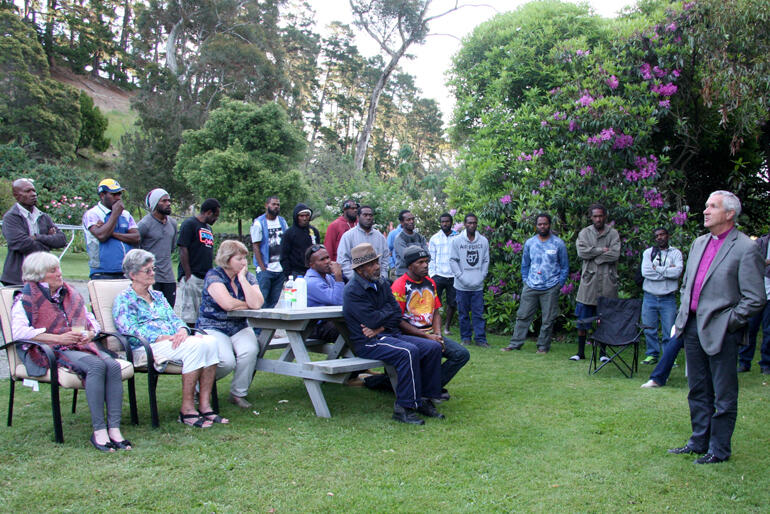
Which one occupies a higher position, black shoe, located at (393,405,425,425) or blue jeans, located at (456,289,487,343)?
blue jeans, located at (456,289,487,343)

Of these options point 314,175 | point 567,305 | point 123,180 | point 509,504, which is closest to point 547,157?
point 567,305

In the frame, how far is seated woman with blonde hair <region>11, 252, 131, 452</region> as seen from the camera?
4.18m

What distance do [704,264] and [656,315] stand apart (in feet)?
12.1

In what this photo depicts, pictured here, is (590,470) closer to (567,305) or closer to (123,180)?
(567,305)

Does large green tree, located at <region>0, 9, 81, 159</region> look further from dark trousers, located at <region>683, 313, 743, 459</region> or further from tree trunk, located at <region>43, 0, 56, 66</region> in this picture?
dark trousers, located at <region>683, 313, 743, 459</region>

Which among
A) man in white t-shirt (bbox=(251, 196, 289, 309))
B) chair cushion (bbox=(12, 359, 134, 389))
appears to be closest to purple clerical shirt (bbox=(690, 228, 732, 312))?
chair cushion (bbox=(12, 359, 134, 389))

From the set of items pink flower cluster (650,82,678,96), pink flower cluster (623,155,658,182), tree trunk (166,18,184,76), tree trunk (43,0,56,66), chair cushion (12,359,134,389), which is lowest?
chair cushion (12,359,134,389)

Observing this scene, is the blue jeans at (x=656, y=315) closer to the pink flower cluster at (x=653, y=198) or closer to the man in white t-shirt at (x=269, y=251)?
the pink flower cluster at (x=653, y=198)

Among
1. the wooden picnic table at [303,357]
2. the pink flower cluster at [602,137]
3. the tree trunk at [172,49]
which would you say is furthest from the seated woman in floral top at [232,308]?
the tree trunk at [172,49]

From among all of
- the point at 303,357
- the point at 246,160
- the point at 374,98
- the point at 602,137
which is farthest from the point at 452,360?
the point at 374,98

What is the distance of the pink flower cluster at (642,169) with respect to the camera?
29.8ft

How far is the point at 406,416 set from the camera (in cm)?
492

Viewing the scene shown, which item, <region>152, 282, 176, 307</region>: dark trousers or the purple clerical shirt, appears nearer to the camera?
the purple clerical shirt

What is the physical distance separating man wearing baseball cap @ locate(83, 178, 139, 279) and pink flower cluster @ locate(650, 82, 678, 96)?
7.69 metres
